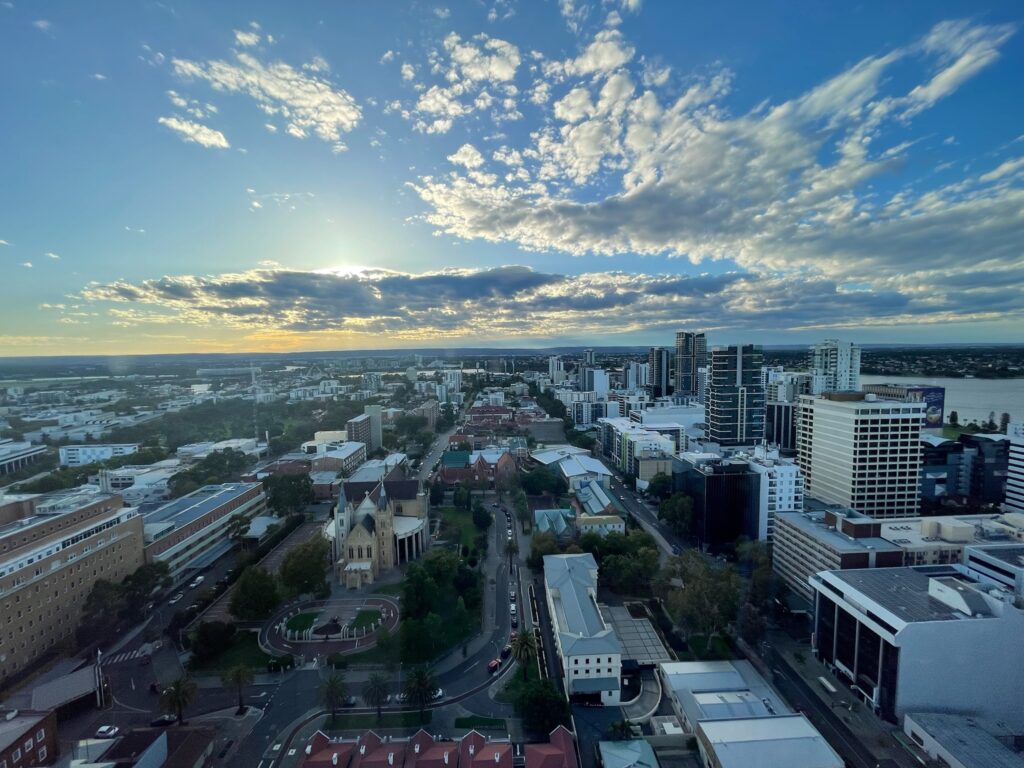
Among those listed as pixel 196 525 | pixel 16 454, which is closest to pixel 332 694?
pixel 196 525

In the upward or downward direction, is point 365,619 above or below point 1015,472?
below

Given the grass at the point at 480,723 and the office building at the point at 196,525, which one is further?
the office building at the point at 196,525

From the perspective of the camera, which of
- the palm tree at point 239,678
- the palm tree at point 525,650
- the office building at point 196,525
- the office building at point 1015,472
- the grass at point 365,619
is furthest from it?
the office building at point 1015,472

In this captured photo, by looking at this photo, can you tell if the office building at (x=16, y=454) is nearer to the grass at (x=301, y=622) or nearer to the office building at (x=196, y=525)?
the office building at (x=196, y=525)

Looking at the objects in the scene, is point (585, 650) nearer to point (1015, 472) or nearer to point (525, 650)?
point (525, 650)

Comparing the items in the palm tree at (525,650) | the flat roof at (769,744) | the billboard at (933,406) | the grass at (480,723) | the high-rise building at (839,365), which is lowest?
the grass at (480,723)

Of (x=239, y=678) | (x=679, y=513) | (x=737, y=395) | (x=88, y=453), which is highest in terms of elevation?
(x=737, y=395)

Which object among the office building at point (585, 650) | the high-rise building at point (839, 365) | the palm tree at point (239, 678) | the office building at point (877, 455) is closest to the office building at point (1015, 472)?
the office building at point (877, 455)
